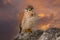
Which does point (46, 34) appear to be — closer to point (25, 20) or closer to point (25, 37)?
point (25, 37)

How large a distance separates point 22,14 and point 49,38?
3.24 metres

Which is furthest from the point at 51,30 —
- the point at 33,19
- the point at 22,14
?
the point at 22,14

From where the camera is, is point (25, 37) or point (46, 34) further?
point (25, 37)

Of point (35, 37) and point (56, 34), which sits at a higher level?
point (56, 34)

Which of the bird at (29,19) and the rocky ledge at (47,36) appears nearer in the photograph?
the rocky ledge at (47,36)

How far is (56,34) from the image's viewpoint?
7.15 meters

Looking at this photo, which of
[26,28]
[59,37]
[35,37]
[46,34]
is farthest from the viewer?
[26,28]

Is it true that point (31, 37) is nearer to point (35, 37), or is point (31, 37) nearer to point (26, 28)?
point (35, 37)

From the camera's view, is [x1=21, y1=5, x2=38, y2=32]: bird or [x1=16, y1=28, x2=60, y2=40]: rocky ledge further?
[x1=21, y1=5, x2=38, y2=32]: bird

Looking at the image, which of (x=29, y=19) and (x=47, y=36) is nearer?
(x=47, y=36)

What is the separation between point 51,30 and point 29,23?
2.25m

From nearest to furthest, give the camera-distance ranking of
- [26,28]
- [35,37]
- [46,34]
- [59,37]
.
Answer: [59,37], [46,34], [35,37], [26,28]

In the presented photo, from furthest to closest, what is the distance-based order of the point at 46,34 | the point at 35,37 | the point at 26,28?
the point at 26,28 < the point at 35,37 < the point at 46,34

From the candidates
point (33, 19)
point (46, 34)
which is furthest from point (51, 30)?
point (33, 19)
